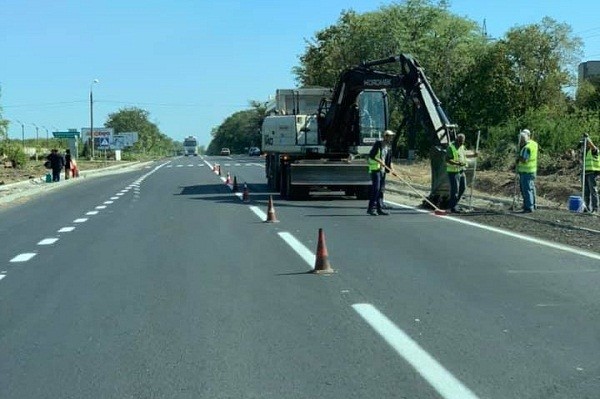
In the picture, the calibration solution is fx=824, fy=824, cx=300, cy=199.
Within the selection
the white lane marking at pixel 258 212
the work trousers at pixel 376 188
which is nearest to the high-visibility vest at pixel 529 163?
the work trousers at pixel 376 188

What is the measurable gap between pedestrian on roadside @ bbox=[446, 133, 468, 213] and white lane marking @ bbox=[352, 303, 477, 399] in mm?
11262

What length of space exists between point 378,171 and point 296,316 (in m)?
11.4

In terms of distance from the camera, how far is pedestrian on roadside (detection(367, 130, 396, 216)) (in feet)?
62.2

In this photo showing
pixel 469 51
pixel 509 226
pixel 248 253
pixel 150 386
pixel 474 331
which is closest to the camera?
pixel 150 386

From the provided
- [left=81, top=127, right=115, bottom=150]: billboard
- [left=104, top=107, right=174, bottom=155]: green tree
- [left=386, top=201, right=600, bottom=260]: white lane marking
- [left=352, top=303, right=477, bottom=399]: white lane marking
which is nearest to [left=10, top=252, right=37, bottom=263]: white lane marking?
[left=352, top=303, right=477, bottom=399]: white lane marking

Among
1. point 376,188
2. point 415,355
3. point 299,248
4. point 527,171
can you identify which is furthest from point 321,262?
point 527,171

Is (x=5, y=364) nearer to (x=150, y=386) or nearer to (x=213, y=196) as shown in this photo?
(x=150, y=386)

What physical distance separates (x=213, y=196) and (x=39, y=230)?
34.6 ft

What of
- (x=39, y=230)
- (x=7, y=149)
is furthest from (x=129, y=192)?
(x=7, y=149)

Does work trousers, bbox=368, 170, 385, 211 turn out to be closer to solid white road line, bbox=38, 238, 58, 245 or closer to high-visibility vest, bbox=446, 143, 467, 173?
high-visibility vest, bbox=446, 143, 467, 173

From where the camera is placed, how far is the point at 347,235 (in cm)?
1492

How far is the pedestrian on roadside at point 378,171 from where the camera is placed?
19.0 m

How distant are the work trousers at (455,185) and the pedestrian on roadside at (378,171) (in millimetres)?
1517

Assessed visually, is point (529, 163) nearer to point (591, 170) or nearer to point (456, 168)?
point (456, 168)
